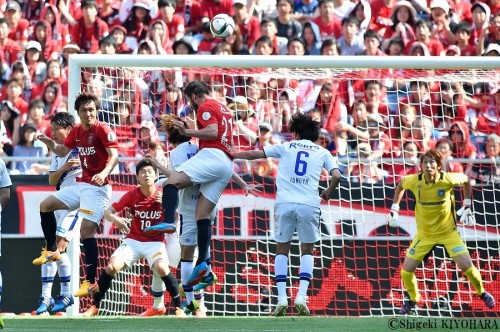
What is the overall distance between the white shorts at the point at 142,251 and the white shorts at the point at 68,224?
20.1 inches

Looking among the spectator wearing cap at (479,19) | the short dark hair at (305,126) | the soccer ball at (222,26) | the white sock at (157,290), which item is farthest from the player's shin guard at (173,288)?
the spectator wearing cap at (479,19)

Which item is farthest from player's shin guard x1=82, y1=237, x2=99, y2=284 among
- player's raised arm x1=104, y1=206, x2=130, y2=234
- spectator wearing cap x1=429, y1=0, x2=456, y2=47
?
spectator wearing cap x1=429, y1=0, x2=456, y2=47

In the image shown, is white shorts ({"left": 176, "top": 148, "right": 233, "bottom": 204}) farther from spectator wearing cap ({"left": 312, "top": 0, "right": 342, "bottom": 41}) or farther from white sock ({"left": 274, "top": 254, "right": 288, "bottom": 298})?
spectator wearing cap ({"left": 312, "top": 0, "right": 342, "bottom": 41})

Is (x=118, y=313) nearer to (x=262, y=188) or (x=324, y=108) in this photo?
(x=262, y=188)

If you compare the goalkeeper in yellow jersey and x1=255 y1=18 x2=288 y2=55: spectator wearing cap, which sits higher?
x1=255 y1=18 x2=288 y2=55: spectator wearing cap

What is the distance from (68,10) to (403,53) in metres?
5.30

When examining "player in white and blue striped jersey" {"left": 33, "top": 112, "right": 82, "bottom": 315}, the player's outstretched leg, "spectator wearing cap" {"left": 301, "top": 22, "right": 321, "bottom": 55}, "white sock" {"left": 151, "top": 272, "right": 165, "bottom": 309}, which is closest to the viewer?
the player's outstretched leg

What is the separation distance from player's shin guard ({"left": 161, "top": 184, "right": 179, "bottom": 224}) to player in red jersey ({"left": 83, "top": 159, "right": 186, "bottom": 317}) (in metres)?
1.42

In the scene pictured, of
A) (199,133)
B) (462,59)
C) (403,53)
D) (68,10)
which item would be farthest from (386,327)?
(68,10)

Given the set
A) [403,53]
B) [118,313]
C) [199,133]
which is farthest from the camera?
[403,53]

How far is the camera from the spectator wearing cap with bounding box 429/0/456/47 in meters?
16.5

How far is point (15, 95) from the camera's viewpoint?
1550 centimetres

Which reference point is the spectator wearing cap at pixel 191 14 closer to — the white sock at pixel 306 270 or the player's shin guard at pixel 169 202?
the white sock at pixel 306 270

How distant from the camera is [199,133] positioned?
1014 centimetres
